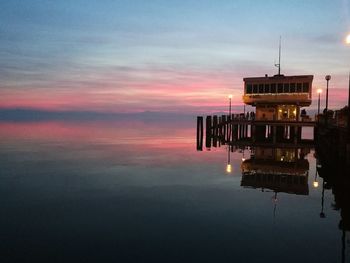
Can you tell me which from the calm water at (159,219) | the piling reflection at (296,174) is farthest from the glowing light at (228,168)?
the calm water at (159,219)

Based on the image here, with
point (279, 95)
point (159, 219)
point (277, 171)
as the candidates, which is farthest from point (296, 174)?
point (279, 95)

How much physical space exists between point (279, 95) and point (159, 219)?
36040 millimetres

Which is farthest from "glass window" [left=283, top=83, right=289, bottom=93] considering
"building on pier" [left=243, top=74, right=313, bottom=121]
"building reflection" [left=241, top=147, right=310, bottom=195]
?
"building reflection" [left=241, top=147, right=310, bottom=195]

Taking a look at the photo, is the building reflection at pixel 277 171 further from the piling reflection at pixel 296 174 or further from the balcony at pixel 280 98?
the balcony at pixel 280 98

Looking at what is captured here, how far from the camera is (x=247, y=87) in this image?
164 feet

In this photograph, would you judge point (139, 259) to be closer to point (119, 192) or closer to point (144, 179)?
point (119, 192)

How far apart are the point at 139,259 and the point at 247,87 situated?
135 feet

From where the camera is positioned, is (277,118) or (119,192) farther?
(277,118)

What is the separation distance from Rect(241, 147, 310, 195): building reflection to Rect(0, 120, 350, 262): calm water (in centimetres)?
61

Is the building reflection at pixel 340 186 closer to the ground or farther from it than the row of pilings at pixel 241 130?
closer to the ground

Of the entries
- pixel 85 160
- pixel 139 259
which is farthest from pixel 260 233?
pixel 85 160

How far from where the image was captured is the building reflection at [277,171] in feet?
79.9

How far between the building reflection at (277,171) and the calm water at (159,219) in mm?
614

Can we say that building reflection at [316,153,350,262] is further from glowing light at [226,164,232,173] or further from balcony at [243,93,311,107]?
balcony at [243,93,311,107]
